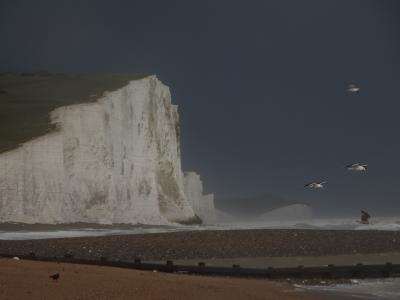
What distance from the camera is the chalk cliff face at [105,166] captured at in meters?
51.7

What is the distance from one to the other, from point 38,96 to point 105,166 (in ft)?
44.2

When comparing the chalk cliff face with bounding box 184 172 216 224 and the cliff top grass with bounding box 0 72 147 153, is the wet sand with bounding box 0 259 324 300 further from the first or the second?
the chalk cliff face with bounding box 184 172 216 224

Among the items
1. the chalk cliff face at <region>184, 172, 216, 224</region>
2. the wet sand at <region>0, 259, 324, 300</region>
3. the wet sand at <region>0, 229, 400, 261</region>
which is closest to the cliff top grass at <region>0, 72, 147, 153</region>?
the wet sand at <region>0, 229, 400, 261</region>

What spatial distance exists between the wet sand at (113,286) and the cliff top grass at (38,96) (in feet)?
116

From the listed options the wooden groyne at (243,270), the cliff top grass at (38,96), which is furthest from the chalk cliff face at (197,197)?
the wooden groyne at (243,270)

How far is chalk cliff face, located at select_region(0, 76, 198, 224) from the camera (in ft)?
170

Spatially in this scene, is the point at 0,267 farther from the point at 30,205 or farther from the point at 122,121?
the point at 122,121

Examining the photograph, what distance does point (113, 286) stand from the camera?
16109 millimetres

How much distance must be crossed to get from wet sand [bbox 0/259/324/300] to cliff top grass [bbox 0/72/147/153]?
35.5 m

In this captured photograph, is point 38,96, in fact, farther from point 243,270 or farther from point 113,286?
point 113,286

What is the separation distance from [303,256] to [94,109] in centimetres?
3395

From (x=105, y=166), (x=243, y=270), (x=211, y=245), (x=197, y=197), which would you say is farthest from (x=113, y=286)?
(x=197, y=197)

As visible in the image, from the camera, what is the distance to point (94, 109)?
62.5 metres

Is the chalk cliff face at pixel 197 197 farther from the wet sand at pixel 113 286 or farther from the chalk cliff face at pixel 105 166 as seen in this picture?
the wet sand at pixel 113 286
